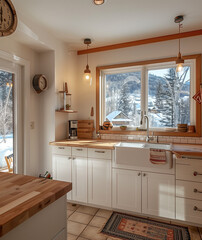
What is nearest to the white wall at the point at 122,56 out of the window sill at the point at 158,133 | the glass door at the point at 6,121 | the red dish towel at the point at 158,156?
the window sill at the point at 158,133

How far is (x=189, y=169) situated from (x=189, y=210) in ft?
1.56

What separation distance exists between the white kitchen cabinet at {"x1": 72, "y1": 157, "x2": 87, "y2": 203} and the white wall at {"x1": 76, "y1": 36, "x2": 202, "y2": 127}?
0.99m

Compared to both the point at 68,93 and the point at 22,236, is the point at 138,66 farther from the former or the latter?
the point at 22,236

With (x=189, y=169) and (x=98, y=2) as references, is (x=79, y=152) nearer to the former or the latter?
(x=189, y=169)

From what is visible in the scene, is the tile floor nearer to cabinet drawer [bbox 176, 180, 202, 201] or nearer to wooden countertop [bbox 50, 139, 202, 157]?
cabinet drawer [bbox 176, 180, 202, 201]

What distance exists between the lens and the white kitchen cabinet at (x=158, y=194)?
212cm

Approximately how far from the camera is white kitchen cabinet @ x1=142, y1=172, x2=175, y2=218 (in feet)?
6.97

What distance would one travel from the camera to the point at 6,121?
242 centimetres

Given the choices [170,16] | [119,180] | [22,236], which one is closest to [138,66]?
[170,16]

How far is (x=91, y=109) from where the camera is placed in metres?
3.24

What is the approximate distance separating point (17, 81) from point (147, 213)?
2502 millimetres

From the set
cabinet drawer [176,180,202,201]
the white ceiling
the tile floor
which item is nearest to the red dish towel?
cabinet drawer [176,180,202,201]

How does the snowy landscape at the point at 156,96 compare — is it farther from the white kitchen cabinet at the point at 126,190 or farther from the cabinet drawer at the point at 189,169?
the white kitchen cabinet at the point at 126,190

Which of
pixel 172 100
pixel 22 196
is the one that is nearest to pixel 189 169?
pixel 172 100
